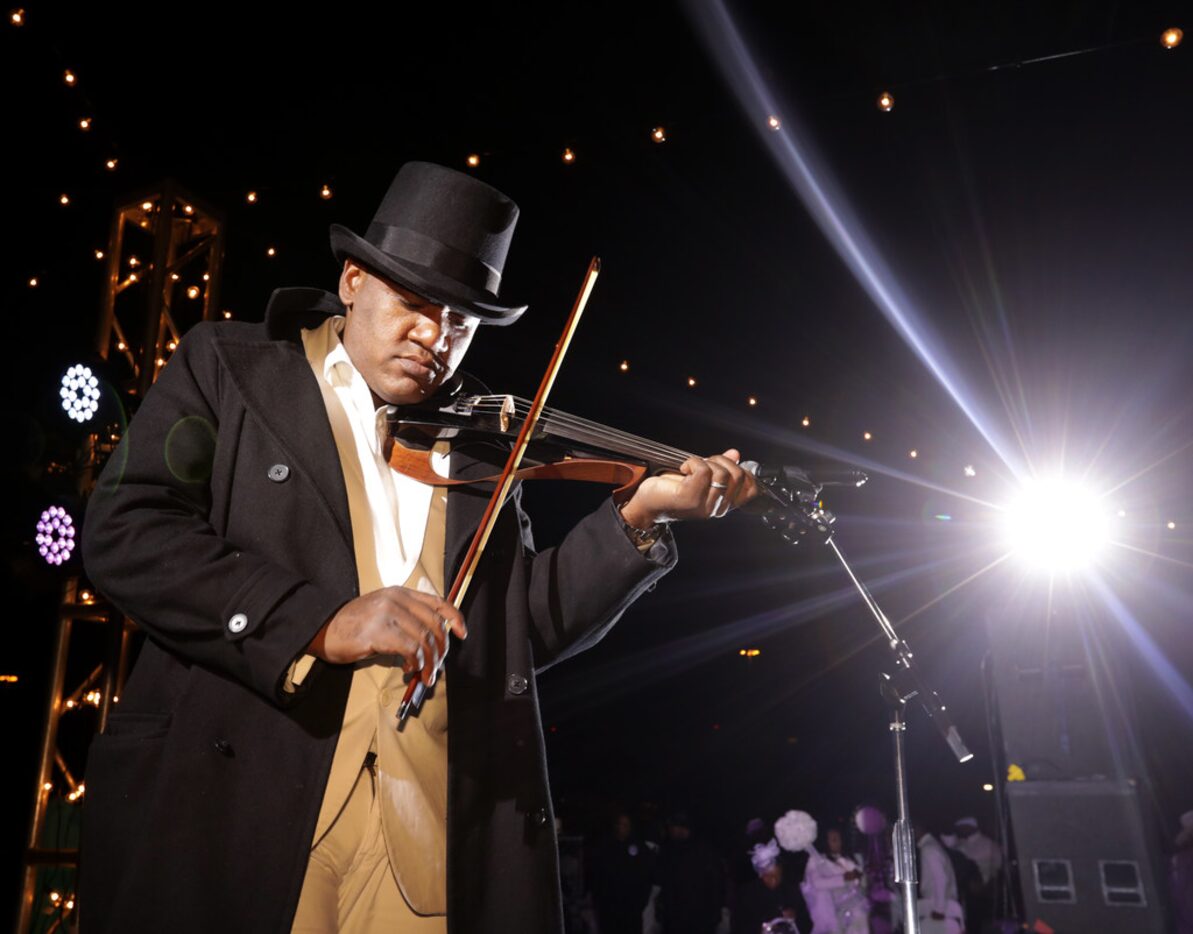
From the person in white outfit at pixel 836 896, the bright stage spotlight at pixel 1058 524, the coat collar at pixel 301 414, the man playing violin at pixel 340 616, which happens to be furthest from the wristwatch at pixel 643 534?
the bright stage spotlight at pixel 1058 524

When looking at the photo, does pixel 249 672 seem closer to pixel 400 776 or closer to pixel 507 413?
pixel 400 776

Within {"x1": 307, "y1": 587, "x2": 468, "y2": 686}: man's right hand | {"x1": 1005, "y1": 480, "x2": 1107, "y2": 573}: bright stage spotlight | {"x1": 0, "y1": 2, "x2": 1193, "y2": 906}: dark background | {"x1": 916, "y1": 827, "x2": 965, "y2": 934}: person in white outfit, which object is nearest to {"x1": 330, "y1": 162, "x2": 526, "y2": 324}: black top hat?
{"x1": 0, "y1": 2, "x2": 1193, "y2": 906}: dark background

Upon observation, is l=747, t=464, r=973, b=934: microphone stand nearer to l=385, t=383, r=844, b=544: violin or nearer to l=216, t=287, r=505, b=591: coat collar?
l=385, t=383, r=844, b=544: violin

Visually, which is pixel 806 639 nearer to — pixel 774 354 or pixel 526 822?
pixel 774 354

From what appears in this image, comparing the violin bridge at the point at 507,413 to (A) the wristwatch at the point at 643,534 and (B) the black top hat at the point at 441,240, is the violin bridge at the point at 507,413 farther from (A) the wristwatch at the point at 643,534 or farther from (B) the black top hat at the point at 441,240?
(A) the wristwatch at the point at 643,534

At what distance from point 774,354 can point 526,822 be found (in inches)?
302

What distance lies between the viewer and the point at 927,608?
42.2 feet

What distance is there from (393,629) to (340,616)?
103 millimetres

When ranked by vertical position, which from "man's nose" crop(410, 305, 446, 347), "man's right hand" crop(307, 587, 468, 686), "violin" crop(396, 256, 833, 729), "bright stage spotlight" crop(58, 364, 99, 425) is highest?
"bright stage spotlight" crop(58, 364, 99, 425)

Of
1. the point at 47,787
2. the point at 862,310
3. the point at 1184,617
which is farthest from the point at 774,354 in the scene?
the point at 47,787

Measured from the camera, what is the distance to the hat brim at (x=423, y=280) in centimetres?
157

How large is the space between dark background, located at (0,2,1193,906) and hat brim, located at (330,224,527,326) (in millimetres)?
294

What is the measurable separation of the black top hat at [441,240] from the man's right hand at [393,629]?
1.94ft

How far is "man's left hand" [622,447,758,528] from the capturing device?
5.58ft
